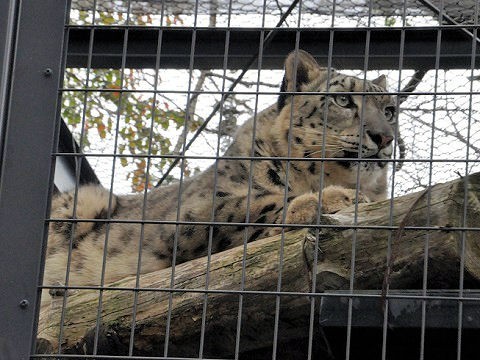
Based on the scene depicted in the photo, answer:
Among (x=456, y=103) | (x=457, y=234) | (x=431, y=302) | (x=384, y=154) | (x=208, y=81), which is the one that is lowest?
(x=431, y=302)

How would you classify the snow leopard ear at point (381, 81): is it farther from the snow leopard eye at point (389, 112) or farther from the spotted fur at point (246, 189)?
the snow leopard eye at point (389, 112)

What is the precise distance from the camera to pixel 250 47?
16.2ft

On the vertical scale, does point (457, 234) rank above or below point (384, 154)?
below

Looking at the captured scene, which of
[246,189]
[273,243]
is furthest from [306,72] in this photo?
[273,243]

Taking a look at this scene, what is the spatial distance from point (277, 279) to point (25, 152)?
1.03 meters

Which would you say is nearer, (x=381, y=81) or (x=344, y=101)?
(x=344, y=101)

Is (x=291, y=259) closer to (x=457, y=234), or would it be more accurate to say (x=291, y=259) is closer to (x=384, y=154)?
(x=457, y=234)

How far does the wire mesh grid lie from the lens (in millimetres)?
3094

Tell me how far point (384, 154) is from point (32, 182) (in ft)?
7.08

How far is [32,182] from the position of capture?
3188 mm

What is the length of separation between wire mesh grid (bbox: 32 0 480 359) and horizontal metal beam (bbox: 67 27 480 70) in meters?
0.03

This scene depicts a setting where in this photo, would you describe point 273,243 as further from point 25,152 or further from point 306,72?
point 306,72

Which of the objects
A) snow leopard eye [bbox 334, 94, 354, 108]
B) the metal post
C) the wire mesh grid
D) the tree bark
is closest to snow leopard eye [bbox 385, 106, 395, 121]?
the wire mesh grid

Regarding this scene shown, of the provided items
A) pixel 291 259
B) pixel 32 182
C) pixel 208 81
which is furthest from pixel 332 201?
pixel 208 81
